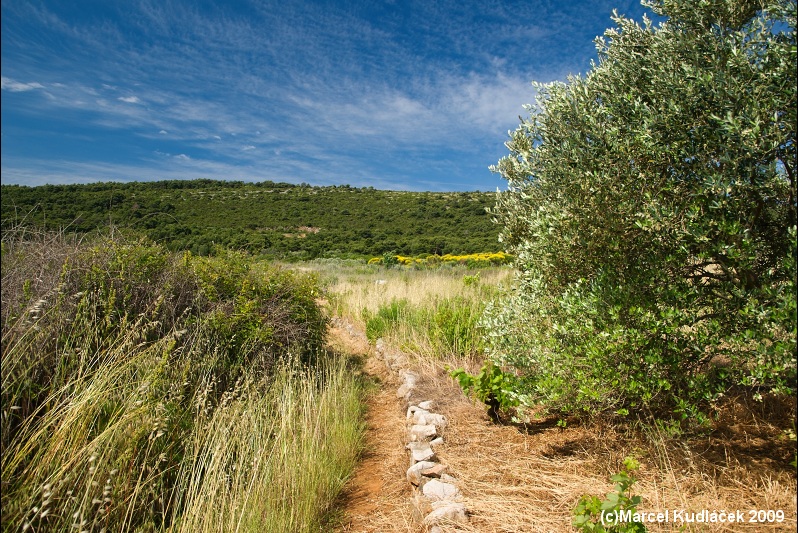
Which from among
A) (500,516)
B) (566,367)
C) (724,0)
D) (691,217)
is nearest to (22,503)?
(500,516)

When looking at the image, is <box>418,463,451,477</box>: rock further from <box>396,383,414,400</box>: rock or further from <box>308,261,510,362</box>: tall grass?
<box>396,383,414,400</box>: rock

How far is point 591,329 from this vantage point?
296 centimetres

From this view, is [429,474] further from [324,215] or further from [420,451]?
[324,215]

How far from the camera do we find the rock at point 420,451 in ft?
12.5

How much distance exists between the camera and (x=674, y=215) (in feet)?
8.77

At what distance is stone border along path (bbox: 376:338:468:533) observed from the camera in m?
2.97

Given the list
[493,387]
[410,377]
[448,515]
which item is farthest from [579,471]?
[410,377]

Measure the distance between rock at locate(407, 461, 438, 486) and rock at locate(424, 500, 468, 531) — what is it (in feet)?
1.90

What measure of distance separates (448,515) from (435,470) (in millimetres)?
642

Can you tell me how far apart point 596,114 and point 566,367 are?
74.1 inches

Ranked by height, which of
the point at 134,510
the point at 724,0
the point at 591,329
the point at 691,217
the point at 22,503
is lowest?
the point at 134,510

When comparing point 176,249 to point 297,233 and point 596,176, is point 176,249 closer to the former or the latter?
point 596,176

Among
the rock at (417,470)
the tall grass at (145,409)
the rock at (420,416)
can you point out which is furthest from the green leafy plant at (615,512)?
the rock at (420,416)

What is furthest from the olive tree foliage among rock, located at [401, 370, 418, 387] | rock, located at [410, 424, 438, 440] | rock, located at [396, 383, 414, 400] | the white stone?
rock, located at [401, 370, 418, 387]
